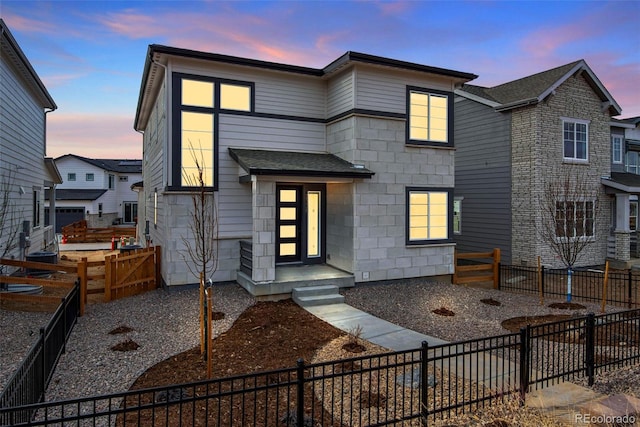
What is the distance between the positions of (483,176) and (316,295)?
40.5 ft

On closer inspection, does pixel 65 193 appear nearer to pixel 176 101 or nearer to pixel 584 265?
pixel 176 101

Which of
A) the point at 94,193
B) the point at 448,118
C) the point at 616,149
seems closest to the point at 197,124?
the point at 448,118

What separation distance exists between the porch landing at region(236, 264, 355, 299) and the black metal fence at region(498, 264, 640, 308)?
589 cm

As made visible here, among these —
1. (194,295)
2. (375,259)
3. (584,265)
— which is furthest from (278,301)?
(584,265)

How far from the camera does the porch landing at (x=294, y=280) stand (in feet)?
34.8

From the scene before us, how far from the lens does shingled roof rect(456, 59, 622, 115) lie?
17.0m

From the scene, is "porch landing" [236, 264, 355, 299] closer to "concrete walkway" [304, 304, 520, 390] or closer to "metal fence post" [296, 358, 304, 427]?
"concrete walkway" [304, 304, 520, 390]

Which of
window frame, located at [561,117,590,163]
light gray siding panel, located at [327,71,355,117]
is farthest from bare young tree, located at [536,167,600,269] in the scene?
light gray siding panel, located at [327,71,355,117]

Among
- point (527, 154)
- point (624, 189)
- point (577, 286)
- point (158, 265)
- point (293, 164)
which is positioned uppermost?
point (527, 154)

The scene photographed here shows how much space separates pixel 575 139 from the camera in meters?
18.2

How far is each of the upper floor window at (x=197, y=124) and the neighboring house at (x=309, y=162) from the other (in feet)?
0.10

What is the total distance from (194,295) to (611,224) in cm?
1994

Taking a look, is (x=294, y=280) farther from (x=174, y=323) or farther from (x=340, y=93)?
(x=340, y=93)

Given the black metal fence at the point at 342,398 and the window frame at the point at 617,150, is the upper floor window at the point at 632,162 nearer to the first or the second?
the window frame at the point at 617,150
